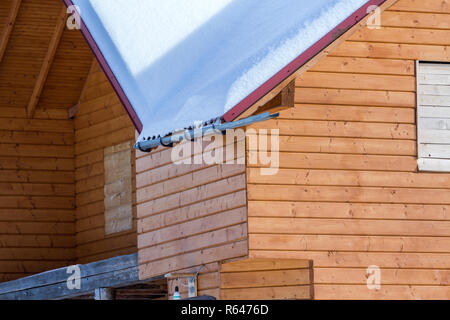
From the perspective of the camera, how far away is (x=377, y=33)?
13570 mm

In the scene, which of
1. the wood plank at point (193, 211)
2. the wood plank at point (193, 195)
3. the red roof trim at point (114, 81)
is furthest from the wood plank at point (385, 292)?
the red roof trim at point (114, 81)

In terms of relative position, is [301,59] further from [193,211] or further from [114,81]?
[114,81]

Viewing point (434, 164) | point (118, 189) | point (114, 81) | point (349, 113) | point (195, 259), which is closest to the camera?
point (349, 113)

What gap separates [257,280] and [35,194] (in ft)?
21.0

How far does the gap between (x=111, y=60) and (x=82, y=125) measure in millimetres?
4091

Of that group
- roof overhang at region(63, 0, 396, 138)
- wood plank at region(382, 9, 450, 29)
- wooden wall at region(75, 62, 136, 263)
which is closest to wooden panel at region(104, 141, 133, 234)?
wooden wall at region(75, 62, 136, 263)

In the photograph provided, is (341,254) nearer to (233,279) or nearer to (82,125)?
(233,279)

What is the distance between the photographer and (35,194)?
18750mm

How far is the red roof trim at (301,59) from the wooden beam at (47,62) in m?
6.21

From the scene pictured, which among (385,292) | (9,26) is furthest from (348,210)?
(9,26)

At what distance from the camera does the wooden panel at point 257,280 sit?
13422mm

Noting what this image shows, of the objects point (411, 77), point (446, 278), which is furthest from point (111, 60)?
point (446, 278)

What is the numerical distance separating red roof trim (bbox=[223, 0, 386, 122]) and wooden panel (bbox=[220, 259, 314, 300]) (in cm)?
207

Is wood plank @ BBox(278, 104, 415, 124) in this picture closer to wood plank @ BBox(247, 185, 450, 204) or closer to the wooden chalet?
the wooden chalet
